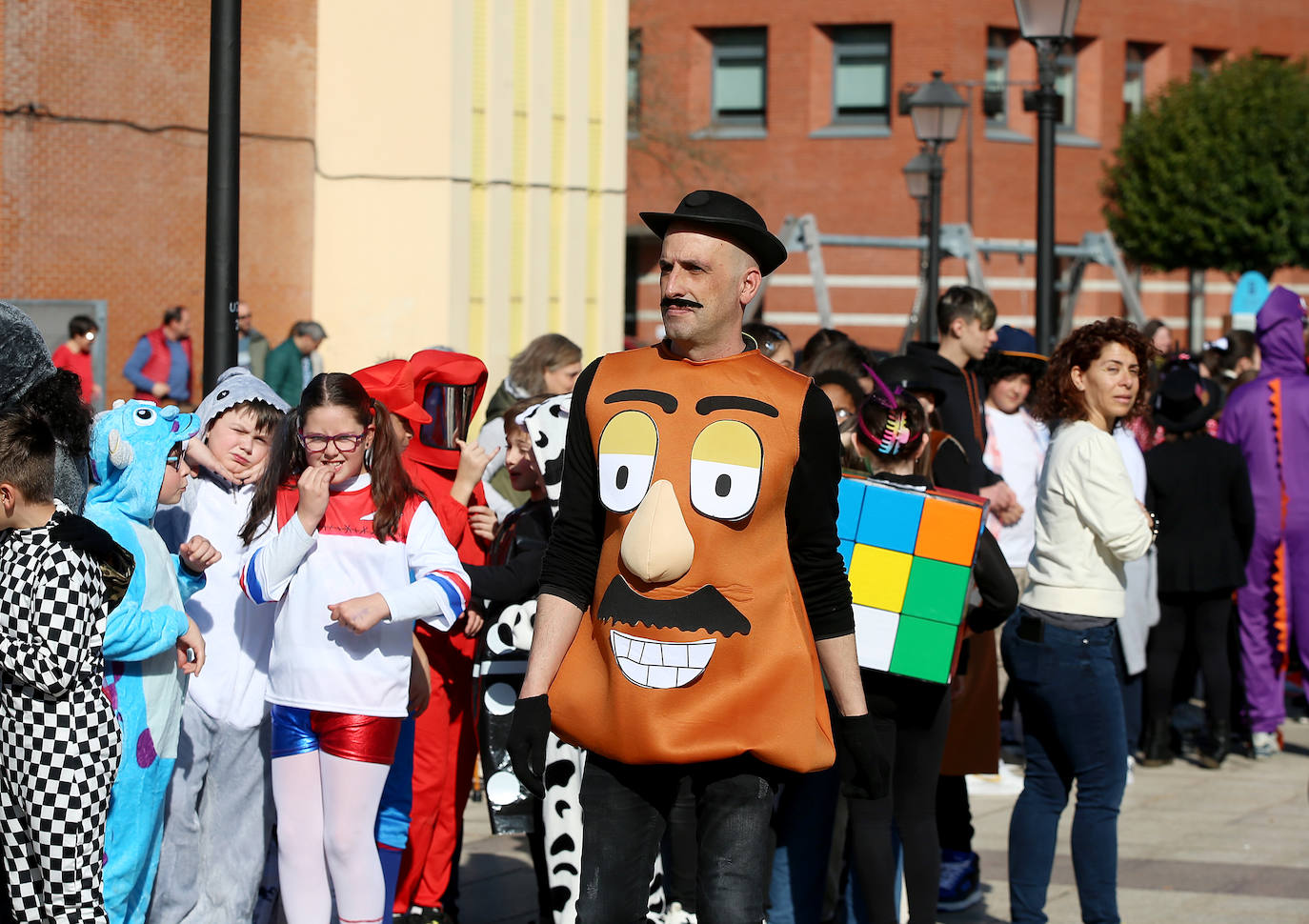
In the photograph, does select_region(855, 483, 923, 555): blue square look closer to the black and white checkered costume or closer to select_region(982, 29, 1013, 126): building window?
the black and white checkered costume

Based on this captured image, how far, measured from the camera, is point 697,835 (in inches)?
147

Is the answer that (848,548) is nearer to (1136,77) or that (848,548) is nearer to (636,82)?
(636,82)

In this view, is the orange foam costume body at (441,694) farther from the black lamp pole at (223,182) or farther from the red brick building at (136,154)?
the red brick building at (136,154)

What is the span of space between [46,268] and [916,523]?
11.8 meters

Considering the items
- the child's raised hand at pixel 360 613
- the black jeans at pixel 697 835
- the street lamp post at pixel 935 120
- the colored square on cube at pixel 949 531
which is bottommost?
the black jeans at pixel 697 835

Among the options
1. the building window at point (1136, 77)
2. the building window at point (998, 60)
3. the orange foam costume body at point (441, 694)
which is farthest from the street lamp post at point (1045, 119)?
the building window at point (1136, 77)

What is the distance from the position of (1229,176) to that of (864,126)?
26.0 ft

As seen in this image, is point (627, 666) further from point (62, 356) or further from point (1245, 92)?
point (1245, 92)

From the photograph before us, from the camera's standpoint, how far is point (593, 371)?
388cm

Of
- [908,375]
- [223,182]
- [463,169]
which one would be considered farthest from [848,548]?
[463,169]

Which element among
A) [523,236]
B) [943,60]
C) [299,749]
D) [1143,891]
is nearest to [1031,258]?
[943,60]

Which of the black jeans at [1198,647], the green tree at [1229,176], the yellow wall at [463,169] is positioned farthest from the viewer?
the green tree at [1229,176]

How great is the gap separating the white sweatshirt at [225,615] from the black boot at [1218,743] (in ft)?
19.1

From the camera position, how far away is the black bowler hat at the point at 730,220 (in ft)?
12.2
